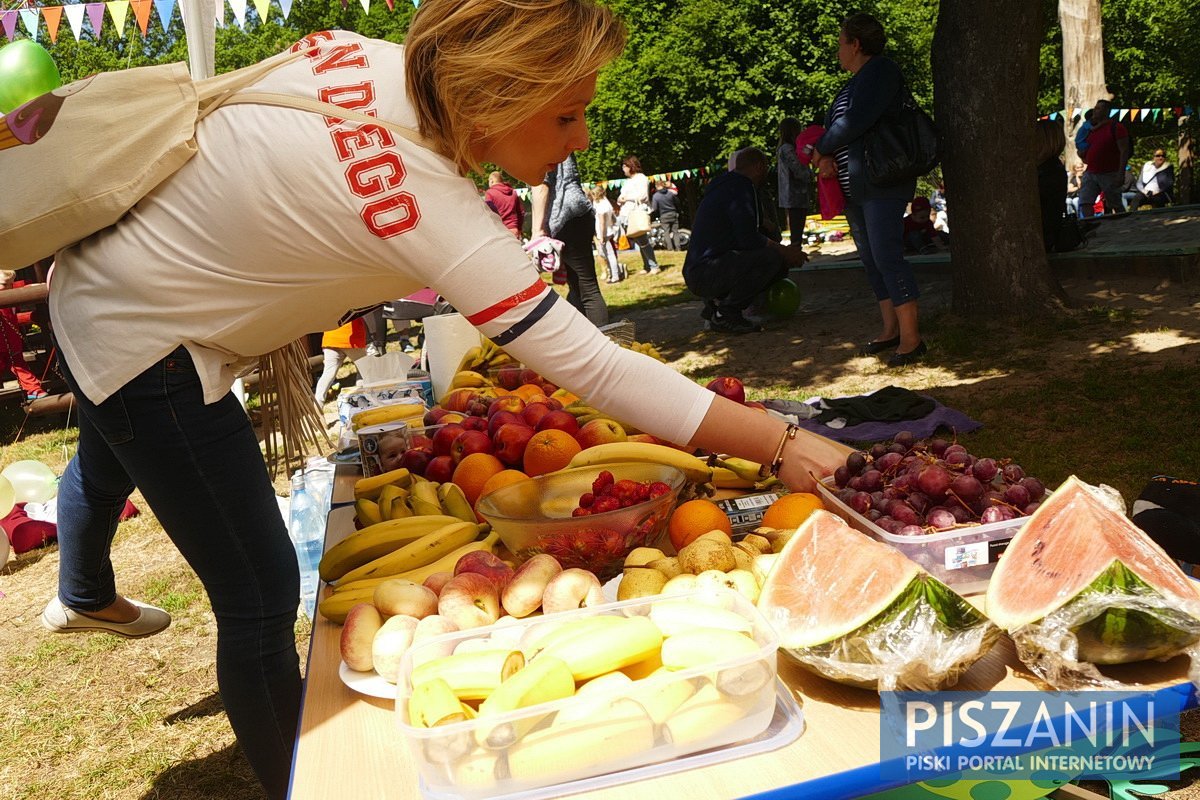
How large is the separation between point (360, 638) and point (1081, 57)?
20.3m

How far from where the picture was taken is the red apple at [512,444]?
241 cm

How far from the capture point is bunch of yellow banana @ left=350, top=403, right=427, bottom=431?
329cm

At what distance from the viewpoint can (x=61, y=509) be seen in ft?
8.33

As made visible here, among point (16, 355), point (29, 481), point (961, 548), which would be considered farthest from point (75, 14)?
point (961, 548)

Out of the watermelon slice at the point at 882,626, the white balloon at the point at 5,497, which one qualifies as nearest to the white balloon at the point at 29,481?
the white balloon at the point at 5,497

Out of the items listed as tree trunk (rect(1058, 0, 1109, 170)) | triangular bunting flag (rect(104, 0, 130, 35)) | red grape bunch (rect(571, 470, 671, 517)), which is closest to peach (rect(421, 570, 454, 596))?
red grape bunch (rect(571, 470, 671, 517))

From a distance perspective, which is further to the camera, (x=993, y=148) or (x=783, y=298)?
(x=783, y=298)

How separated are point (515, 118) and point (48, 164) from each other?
0.87m

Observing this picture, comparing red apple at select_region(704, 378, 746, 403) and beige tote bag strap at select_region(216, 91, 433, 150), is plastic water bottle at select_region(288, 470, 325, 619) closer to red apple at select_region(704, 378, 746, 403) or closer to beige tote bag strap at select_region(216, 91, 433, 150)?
red apple at select_region(704, 378, 746, 403)

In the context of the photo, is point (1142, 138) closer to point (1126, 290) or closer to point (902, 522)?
point (1126, 290)

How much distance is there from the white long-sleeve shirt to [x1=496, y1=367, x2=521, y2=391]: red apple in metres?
1.59

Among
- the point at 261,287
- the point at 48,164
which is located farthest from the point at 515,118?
the point at 48,164

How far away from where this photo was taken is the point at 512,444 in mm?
2412

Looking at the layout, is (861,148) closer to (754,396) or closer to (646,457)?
(754,396)
